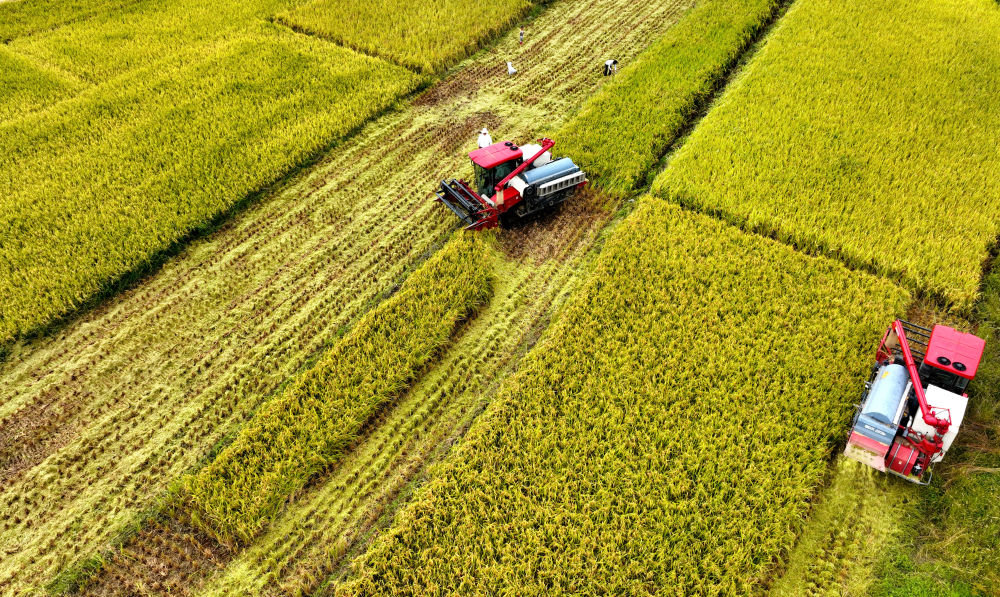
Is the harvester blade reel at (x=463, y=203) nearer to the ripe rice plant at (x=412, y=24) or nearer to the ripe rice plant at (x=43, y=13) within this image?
the ripe rice plant at (x=412, y=24)

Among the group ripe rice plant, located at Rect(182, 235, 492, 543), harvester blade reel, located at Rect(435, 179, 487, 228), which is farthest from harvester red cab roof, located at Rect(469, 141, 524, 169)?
ripe rice plant, located at Rect(182, 235, 492, 543)

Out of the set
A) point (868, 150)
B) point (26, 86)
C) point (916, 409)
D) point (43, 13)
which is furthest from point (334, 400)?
point (43, 13)

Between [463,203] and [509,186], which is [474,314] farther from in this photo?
[509,186]

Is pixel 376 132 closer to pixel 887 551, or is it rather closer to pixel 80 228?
pixel 80 228

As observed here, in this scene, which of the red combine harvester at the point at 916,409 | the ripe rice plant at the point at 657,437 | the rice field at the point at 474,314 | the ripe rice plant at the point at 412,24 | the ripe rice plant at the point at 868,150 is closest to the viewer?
the ripe rice plant at the point at 657,437

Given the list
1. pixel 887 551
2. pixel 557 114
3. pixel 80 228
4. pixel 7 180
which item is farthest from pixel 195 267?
pixel 887 551

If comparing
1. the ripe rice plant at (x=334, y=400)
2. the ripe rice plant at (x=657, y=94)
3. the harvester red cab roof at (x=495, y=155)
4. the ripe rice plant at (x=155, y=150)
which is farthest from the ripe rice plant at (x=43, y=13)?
the ripe rice plant at (x=334, y=400)
